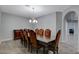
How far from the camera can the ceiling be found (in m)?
1.68

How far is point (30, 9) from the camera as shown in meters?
1.71

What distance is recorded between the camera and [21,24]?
1728 mm

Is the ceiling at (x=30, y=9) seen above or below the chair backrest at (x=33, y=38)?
above

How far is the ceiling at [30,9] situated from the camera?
168 centimetres

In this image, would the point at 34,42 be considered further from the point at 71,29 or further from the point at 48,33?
the point at 71,29

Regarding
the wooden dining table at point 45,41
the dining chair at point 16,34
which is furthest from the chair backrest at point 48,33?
the dining chair at point 16,34

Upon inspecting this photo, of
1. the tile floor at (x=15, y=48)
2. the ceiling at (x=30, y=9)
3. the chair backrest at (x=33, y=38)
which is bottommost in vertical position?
the tile floor at (x=15, y=48)

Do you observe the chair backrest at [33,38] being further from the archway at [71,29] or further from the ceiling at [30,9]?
the archway at [71,29]

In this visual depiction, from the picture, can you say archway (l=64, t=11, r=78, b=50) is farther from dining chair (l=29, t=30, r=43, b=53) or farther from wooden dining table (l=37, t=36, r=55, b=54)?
dining chair (l=29, t=30, r=43, b=53)

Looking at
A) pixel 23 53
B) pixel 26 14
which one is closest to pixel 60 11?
pixel 26 14

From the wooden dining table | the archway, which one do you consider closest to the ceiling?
the archway

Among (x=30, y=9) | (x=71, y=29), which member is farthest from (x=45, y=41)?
(x=30, y=9)

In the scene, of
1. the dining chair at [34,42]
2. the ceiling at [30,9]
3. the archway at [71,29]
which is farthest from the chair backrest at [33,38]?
the archway at [71,29]
